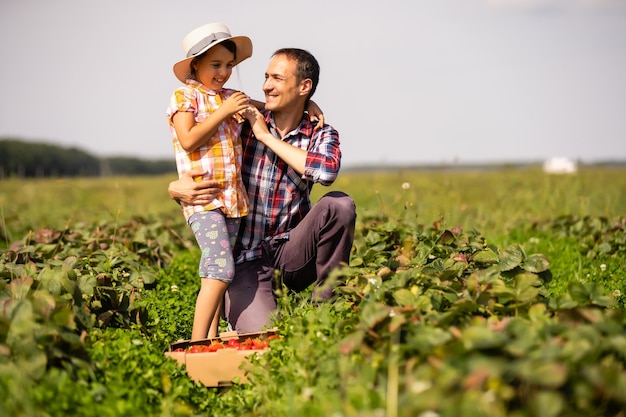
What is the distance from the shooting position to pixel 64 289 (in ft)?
10.4

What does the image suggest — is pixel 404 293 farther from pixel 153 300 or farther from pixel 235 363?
pixel 153 300

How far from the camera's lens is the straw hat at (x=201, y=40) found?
3908mm

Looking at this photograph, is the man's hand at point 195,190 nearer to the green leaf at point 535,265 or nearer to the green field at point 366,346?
the green field at point 366,346

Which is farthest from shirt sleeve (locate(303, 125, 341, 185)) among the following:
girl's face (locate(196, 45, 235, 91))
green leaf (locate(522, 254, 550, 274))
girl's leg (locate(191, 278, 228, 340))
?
green leaf (locate(522, 254, 550, 274))

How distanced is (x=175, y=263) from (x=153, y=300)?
1.25m

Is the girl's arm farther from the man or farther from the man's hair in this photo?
the man's hair

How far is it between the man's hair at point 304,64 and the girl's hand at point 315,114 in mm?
119

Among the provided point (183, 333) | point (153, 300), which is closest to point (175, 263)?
point (153, 300)

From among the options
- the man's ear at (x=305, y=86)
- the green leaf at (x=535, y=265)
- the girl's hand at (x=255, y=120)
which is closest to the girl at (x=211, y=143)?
the girl's hand at (x=255, y=120)

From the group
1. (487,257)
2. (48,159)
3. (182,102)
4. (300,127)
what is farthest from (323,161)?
(48,159)

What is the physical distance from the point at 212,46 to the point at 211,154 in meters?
0.61

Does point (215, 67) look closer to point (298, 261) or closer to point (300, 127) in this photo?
point (300, 127)

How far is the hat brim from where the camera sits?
12.8ft

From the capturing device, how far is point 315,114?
438 centimetres
